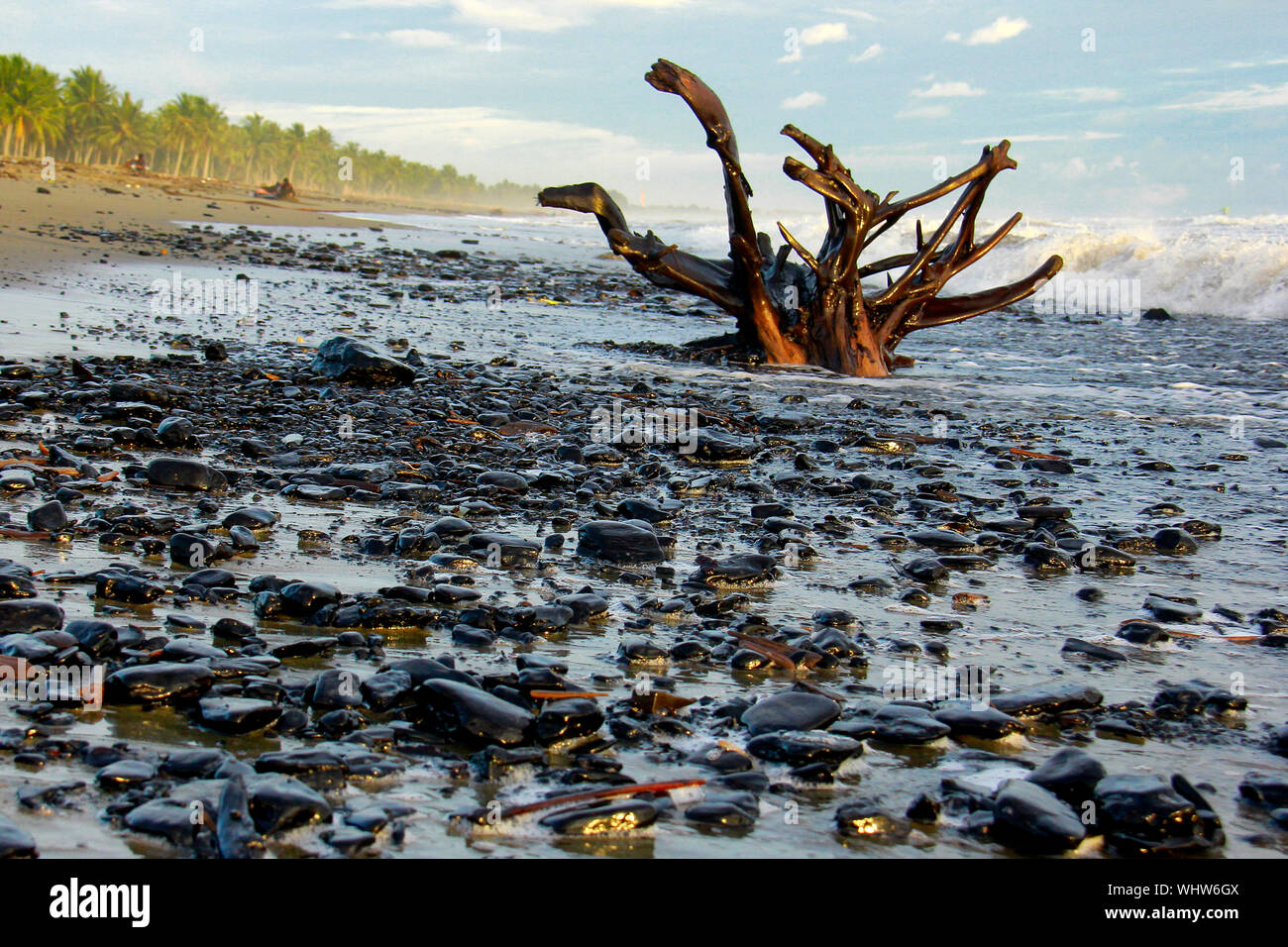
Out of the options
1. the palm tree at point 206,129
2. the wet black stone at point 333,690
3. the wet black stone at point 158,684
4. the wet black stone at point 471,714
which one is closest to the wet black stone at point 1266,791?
the wet black stone at point 471,714

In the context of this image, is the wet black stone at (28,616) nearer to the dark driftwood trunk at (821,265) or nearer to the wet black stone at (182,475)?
the wet black stone at (182,475)

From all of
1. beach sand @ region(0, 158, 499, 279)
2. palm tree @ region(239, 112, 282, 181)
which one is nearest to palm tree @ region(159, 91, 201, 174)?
palm tree @ region(239, 112, 282, 181)

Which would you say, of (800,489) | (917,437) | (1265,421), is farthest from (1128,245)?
(800,489)

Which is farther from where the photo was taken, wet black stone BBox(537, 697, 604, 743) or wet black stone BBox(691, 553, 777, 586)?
wet black stone BBox(691, 553, 777, 586)

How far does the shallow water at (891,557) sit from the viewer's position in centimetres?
216

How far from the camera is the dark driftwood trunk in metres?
8.76

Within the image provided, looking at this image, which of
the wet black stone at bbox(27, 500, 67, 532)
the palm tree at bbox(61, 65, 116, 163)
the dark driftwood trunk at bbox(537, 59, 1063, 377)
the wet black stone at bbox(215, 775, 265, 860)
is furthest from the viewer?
the palm tree at bbox(61, 65, 116, 163)

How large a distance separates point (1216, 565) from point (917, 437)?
8.89 ft

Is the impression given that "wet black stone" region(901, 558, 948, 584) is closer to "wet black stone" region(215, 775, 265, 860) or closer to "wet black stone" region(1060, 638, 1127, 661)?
"wet black stone" region(1060, 638, 1127, 661)

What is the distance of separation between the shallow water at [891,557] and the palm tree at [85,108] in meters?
106

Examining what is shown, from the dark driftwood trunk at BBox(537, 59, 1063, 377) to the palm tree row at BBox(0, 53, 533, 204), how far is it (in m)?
42.0

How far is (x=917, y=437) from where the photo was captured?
6918 millimetres
